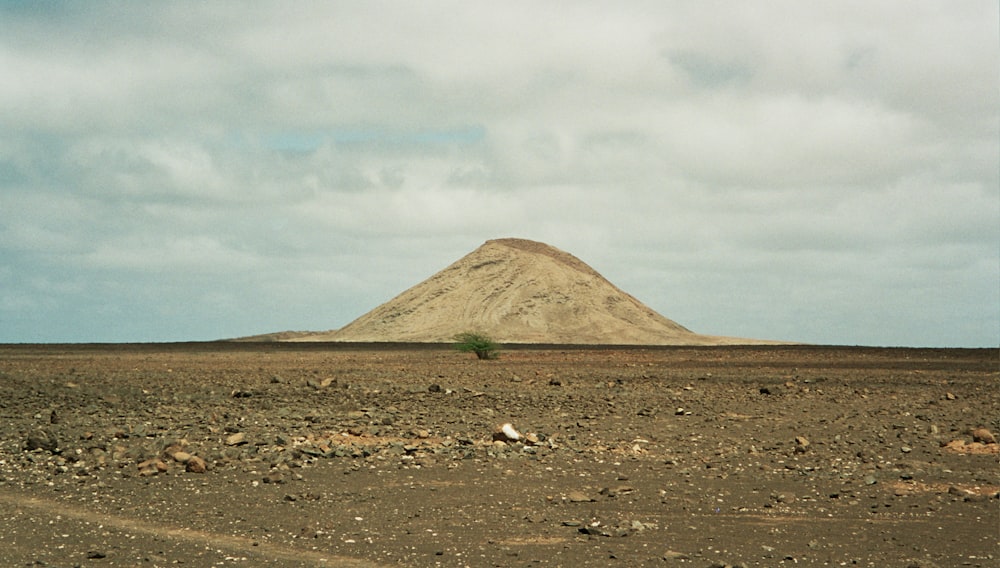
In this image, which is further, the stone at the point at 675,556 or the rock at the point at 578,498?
the rock at the point at 578,498

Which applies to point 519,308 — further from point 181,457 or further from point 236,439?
point 181,457

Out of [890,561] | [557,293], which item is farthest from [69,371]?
[557,293]

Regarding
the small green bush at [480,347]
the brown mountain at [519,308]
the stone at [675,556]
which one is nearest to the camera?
the stone at [675,556]

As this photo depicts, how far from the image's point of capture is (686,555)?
32.1ft

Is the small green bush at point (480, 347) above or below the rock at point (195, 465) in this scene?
above

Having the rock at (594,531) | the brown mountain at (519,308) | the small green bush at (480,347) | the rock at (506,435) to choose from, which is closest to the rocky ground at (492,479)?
the rock at (594,531)

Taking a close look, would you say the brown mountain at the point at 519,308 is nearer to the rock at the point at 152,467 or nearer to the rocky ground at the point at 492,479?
the rocky ground at the point at 492,479

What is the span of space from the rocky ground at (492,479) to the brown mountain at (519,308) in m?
82.0

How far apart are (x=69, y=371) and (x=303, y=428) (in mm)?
24969

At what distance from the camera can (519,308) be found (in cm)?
11800

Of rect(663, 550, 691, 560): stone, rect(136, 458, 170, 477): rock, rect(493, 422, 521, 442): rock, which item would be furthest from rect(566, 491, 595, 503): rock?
rect(136, 458, 170, 477): rock

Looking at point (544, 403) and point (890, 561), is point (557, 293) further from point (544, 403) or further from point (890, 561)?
point (890, 561)

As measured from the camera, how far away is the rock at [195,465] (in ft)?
47.0

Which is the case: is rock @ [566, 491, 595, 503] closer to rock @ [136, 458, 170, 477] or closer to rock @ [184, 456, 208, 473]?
rock @ [184, 456, 208, 473]
